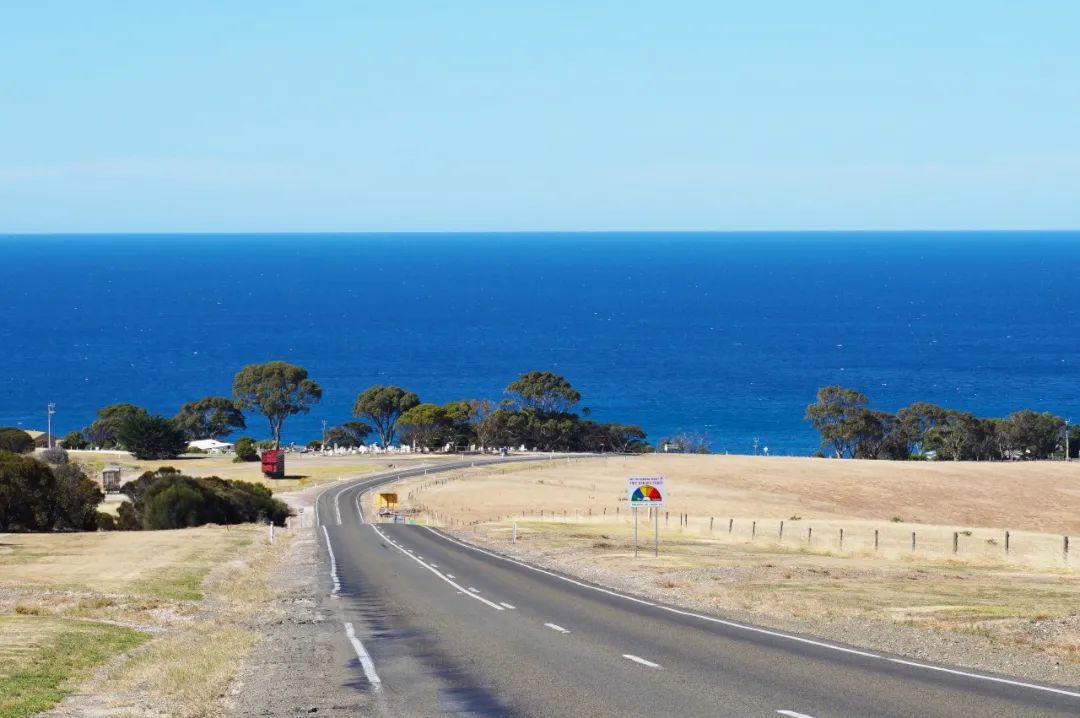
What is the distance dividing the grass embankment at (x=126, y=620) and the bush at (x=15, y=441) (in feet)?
177

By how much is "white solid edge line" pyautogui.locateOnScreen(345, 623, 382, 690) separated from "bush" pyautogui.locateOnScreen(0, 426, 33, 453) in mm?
80738


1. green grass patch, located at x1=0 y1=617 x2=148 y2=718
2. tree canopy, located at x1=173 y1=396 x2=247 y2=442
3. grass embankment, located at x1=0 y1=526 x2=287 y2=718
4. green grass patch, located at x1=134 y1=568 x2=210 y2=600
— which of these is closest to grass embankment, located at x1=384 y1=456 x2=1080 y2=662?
grass embankment, located at x1=0 y1=526 x2=287 y2=718

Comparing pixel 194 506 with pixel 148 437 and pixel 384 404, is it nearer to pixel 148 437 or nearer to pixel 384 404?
pixel 148 437

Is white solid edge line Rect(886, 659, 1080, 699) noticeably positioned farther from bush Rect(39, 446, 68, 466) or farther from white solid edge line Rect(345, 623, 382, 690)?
bush Rect(39, 446, 68, 466)

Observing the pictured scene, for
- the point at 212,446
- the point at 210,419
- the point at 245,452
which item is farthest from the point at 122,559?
the point at 210,419

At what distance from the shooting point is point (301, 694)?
49.0ft

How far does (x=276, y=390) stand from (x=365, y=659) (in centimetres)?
11702

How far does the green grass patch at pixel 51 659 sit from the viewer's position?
14516mm

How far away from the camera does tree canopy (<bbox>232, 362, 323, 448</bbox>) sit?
433 feet

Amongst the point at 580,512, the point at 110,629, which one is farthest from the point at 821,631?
the point at 580,512

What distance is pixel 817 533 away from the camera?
2047 inches

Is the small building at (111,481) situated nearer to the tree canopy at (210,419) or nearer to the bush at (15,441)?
the bush at (15,441)

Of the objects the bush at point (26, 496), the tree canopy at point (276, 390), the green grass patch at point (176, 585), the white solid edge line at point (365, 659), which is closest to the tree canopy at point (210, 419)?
the tree canopy at point (276, 390)

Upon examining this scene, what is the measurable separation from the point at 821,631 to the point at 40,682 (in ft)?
38.9
